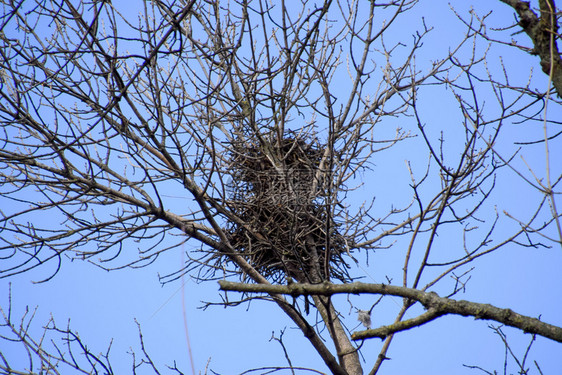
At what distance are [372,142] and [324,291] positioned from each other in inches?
120

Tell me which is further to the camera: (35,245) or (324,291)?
(35,245)

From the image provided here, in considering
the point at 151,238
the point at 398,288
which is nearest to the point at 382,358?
the point at 398,288

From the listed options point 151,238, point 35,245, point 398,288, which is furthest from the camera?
point 151,238

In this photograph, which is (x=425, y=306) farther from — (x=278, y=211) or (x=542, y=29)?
(x=278, y=211)

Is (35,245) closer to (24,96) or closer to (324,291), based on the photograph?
(24,96)

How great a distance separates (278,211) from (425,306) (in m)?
2.70

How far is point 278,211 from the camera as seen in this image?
4633 millimetres

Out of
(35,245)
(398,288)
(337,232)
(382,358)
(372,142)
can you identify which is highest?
(372,142)

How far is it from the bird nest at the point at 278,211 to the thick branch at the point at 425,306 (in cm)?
226

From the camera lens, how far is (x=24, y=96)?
3197 millimetres

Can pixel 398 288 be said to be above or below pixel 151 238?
below

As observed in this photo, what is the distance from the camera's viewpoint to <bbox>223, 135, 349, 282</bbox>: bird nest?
455 cm

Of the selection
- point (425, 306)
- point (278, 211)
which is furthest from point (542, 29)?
point (278, 211)

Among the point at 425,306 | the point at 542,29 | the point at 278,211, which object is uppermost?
the point at 278,211
